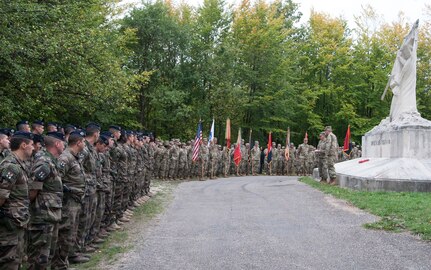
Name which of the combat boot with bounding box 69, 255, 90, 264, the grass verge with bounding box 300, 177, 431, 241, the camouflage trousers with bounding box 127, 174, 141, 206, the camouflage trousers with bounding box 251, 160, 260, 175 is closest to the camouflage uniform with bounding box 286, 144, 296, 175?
the camouflage trousers with bounding box 251, 160, 260, 175

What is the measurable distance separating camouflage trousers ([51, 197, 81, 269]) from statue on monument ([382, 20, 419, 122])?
1253 centimetres

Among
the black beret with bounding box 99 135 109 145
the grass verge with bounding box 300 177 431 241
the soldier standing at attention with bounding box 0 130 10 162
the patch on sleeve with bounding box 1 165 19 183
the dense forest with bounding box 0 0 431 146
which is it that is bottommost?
the grass verge with bounding box 300 177 431 241

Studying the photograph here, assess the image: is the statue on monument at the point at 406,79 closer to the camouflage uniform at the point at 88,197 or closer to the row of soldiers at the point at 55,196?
the row of soldiers at the point at 55,196

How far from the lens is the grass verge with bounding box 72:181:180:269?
614 centimetres

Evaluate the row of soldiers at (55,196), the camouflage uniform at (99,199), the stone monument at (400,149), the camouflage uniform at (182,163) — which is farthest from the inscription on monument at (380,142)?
the camouflage uniform at (99,199)

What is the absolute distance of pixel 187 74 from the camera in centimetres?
3194

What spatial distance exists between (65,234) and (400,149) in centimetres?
1133

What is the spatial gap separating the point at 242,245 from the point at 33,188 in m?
3.36

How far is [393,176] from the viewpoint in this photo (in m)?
12.5

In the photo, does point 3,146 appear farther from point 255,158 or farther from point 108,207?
point 255,158

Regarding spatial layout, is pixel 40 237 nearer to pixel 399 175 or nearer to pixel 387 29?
pixel 399 175

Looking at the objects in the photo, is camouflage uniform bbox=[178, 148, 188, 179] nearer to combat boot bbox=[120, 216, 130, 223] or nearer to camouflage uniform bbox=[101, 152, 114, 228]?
combat boot bbox=[120, 216, 130, 223]

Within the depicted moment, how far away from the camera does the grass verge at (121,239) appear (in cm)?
614

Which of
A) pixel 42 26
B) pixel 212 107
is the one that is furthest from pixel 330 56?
pixel 42 26
